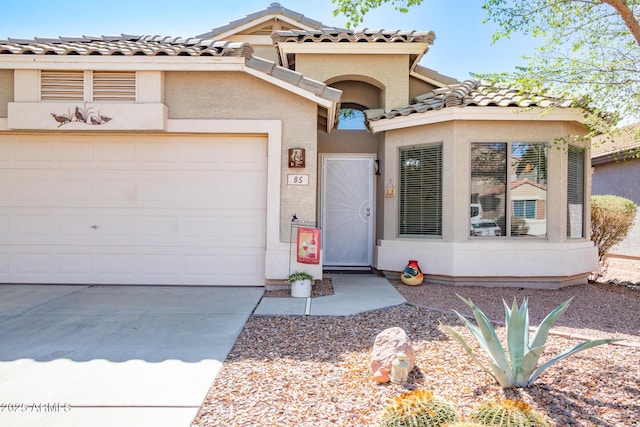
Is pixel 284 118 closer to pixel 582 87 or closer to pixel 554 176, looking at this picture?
pixel 582 87

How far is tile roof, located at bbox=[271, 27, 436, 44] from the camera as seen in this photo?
905 cm

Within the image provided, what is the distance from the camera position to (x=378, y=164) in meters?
9.55

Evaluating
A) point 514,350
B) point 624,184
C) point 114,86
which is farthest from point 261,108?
point 624,184

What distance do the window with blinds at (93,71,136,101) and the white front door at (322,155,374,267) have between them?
181 inches

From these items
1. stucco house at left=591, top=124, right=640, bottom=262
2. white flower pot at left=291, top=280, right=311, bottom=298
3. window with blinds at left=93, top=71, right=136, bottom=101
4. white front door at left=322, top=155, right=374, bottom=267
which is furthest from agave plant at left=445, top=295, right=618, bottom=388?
stucco house at left=591, top=124, right=640, bottom=262

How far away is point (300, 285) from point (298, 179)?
6.30 ft

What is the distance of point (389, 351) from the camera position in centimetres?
370

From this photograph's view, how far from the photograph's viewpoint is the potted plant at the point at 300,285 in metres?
6.77

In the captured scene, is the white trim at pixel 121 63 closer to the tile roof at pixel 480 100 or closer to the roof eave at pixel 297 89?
the roof eave at pixel 297 89

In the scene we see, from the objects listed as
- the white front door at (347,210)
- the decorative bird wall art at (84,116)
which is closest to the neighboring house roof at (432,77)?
the white front door at (347,210)

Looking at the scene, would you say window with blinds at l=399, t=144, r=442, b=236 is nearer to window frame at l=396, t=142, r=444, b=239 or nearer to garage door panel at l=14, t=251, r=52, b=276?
window frame at l=396, t=142, r=444, b=239

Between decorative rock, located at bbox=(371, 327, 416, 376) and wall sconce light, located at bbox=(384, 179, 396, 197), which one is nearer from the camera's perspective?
decorative rock, located at bbox=(371, 327, 416, 376)

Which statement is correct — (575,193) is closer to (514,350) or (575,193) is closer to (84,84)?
(514,350)

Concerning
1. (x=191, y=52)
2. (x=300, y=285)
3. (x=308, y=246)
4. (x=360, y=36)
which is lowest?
(x=300, y=285)
